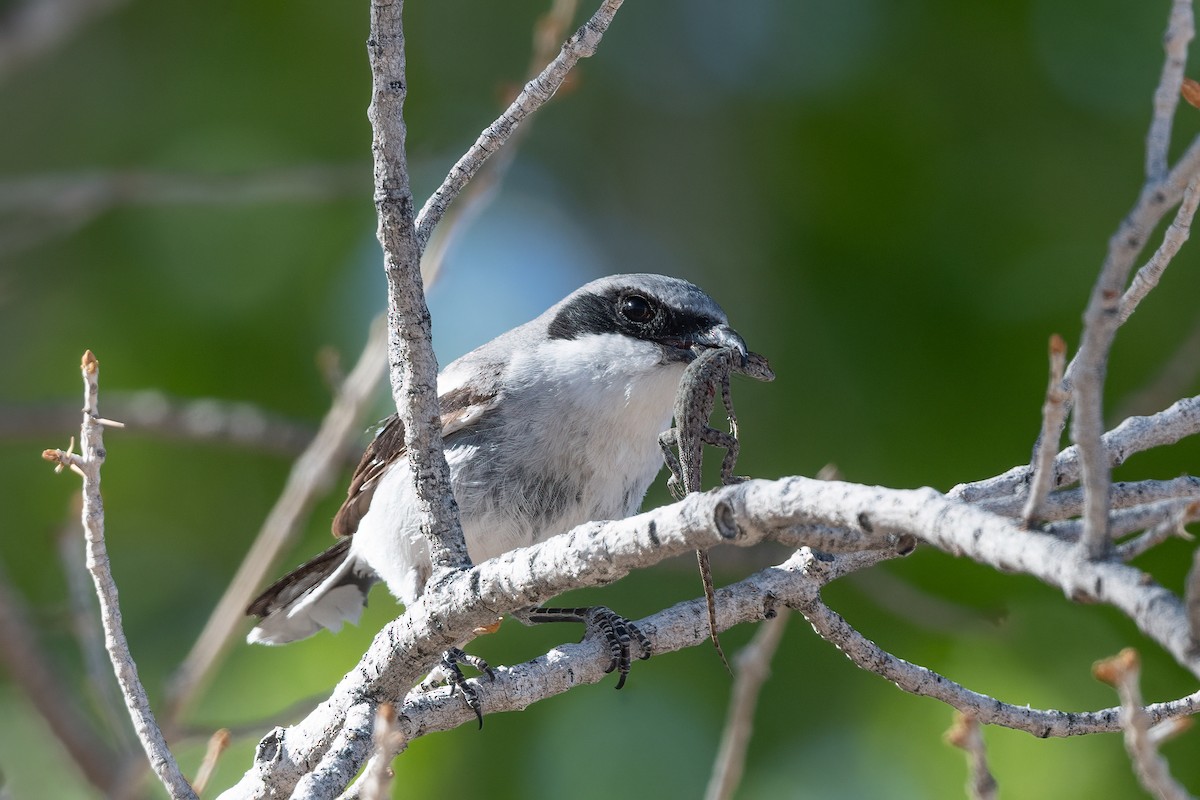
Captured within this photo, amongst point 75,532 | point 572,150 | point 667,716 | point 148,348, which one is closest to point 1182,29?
point 75,532

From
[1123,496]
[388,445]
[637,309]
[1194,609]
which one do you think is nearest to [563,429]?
[637,309]

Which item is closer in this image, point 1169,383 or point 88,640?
point 88,640

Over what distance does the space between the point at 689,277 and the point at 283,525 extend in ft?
10.2

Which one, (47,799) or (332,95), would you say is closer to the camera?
(47,799)

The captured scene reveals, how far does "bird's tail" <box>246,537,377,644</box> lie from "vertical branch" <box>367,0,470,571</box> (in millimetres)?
2100

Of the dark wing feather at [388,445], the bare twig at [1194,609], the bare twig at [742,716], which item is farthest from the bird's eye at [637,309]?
the bare twig at [1194,609]

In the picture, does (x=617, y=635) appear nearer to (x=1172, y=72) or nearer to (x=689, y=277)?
(x=1172, y=72)

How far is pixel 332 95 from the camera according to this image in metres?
5.54

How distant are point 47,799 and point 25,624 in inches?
69.3

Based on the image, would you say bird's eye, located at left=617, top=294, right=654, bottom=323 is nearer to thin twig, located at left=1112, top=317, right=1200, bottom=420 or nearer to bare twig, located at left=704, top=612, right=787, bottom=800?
bare twig, located at left=704, top=612, right=787, bottom=800

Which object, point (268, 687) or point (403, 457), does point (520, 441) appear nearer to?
point (403, 457)

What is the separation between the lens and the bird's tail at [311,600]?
423 centimetres

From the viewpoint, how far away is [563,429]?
11.8 feet

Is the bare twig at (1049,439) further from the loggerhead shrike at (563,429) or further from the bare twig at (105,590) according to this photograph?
the loggerhead shrike at (563,429)
